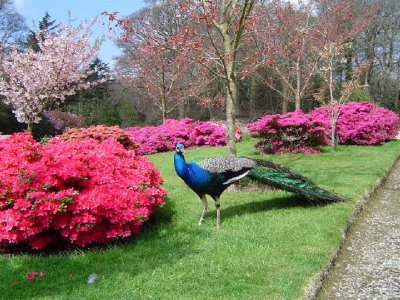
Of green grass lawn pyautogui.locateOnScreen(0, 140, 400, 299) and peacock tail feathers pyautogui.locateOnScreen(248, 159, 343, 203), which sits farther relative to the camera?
peacock tail feathers pyautogui.locateOnScreen(248, 159, 343, 203)

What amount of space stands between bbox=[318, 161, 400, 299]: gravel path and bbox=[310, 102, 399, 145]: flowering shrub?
7.91m

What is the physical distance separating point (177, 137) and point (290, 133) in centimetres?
532

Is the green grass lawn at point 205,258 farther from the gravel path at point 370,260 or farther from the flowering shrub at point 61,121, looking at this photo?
the flowering shrub at point 61,121

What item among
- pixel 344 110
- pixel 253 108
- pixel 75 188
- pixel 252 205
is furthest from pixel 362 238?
pixel 253 108

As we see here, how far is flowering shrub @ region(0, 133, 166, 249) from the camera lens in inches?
167

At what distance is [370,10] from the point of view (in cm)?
2520

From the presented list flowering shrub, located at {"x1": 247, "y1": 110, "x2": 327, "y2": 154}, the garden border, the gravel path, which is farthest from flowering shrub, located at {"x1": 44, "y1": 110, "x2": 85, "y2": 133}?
the gravel path

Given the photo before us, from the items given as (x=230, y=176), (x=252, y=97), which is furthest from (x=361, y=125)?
(x=252, y=97)

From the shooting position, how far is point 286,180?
5734mm

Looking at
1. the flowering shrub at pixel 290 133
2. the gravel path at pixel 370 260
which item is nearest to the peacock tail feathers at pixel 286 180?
the gravel path at pixel 370 260

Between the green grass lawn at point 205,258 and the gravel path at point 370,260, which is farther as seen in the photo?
the gravel path at point 370,260

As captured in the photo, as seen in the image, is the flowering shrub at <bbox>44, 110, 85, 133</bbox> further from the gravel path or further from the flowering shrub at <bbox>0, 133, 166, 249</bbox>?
the gravel path

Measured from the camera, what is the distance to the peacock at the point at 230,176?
4836mm

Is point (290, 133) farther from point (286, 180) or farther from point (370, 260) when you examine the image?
point (370, 260)
